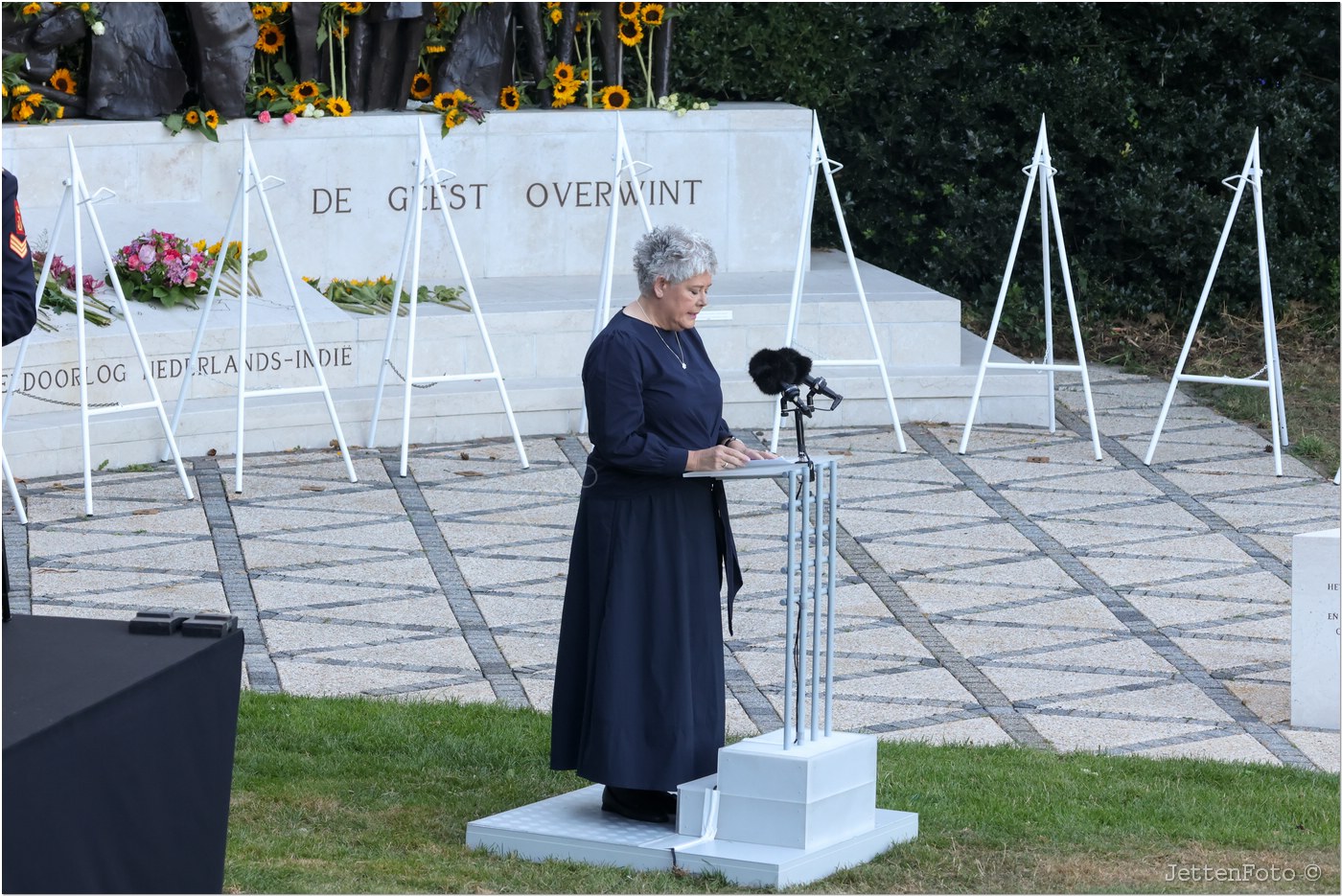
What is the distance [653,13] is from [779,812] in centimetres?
798

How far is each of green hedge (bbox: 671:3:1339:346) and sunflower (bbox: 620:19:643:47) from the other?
94cm

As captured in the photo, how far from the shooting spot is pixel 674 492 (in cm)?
470

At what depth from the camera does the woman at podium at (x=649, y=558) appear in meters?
4.61

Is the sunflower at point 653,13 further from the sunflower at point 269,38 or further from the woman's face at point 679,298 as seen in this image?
the woman's face at point 679,298

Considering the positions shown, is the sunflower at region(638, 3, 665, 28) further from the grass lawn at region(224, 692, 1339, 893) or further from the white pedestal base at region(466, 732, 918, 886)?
the white pedestal base at region(466, 732, 918, 886)

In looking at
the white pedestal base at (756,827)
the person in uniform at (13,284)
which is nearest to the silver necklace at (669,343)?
the white pedestal base at (756,827)

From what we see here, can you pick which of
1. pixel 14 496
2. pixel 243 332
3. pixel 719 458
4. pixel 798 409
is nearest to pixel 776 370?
pixel 798 409

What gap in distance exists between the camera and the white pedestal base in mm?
4504

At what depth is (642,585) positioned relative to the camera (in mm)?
4668

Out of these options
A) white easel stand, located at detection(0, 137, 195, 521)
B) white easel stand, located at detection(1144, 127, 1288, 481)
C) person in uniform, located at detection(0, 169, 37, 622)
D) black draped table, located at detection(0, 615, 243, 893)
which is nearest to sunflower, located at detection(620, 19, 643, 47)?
white easel stand, located at detection(1144, 127, 1288, 481)

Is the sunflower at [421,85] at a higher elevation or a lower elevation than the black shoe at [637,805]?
higher

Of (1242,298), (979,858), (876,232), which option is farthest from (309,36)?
(979,858)

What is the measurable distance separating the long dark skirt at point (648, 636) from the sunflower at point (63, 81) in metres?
6.97

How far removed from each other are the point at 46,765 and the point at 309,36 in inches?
337
